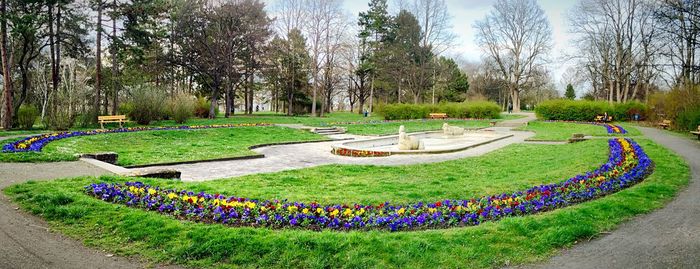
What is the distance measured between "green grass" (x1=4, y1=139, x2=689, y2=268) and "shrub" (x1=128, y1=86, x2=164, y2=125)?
58.2 ft

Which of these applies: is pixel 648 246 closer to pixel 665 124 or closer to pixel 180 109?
pixel 665 124

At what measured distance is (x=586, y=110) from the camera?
1332 inches

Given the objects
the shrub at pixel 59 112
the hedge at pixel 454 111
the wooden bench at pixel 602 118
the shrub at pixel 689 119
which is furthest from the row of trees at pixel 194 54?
the shrub at pixel 689 119

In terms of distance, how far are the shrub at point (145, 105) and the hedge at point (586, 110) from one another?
97.1ft

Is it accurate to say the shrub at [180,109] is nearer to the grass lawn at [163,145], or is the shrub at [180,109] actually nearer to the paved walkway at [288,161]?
the grass lawn at [163,145]

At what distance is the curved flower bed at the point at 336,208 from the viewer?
5340 millimetres

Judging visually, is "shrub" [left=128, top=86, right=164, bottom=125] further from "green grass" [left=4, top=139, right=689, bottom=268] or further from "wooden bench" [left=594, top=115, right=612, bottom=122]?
"wooden bench" [left=594, top=115, right=612, bottom=122]

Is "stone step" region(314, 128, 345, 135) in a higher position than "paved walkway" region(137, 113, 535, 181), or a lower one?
higher

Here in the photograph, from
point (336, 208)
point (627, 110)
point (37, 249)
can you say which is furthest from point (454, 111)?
point (37, 249)

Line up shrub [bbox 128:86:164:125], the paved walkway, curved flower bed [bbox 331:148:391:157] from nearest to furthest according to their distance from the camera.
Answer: the paved walkway < curved flower bed [bbox 331:148:391:157] < shrub [bbox 128:86:164:125]

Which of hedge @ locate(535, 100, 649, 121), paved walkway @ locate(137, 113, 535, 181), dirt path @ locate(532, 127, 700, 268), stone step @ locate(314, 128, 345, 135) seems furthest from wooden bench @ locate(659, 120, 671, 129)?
dirt path @ locate(532, 127, 700, 268)

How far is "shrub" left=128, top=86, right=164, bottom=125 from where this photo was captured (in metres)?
23.7

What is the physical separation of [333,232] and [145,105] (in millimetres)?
22004

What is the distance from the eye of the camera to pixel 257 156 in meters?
13.2
